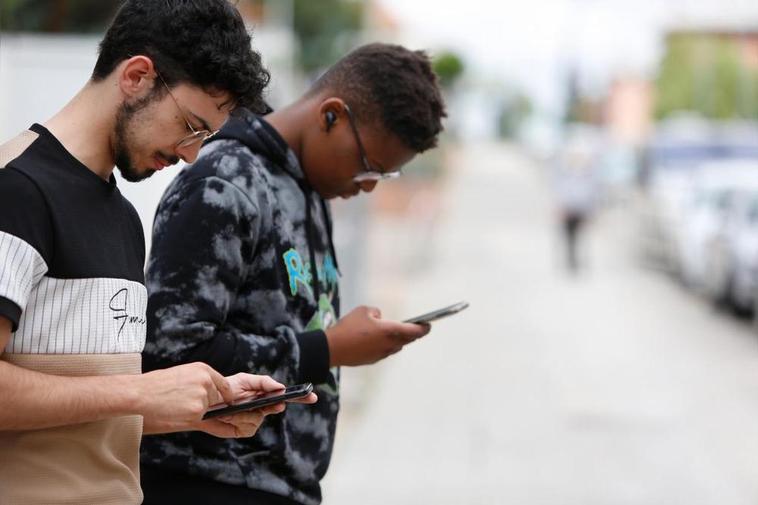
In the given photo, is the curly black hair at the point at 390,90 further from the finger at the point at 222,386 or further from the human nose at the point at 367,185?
the finger at the point at 222,386

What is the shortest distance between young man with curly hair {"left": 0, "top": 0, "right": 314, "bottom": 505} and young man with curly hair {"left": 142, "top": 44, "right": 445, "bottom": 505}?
30 cm

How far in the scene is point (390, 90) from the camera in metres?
2.96

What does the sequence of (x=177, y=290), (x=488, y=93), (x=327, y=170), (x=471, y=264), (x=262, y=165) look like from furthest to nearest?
(x=488, y=93)
(x=471, y=264)
(x=327, y=170)
(x=262, y=165)
(x=177, y=290)

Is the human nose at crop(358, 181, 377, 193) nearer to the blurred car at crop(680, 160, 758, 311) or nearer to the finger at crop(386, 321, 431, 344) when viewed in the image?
the finger at crop(386, 321, 431, 344)

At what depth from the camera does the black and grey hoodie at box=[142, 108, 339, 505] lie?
2.52 metres

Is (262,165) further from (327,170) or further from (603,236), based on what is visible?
(603,236)

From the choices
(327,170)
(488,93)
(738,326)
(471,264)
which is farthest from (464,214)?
(488,93)

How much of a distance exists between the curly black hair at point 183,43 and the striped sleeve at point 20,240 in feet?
0.98

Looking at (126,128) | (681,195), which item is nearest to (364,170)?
(126,128)

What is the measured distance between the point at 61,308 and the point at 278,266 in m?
0.77

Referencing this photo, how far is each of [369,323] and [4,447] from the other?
1019 mm

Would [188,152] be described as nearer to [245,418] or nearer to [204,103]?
[204,103]

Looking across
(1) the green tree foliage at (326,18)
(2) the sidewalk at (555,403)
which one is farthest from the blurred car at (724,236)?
(1) the green tree foliage at (326,18)

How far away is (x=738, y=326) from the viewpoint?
14.4 metres
